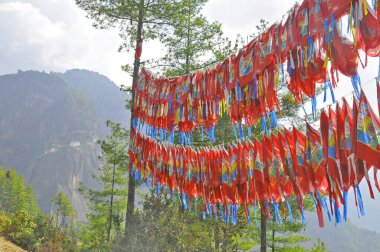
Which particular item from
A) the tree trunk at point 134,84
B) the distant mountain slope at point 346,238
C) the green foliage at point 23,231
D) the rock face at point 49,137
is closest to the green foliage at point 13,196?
the green foliage at point 23,231

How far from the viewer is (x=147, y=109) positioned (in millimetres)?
7945

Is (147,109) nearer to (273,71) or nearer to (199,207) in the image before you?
(273,71)

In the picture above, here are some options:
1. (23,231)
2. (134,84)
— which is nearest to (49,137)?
(23,231)

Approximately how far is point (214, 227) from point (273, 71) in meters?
7.89

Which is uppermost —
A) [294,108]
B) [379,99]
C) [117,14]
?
[117,14]

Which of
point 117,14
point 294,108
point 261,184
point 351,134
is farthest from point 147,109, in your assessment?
point 294,108

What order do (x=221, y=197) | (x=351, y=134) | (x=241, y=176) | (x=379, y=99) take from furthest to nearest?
(x=221, y=197) → (x=241, y=176) → (x=351, y=134) → (x=379, y=99)

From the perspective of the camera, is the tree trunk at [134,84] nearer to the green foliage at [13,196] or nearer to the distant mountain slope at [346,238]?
the green foliage at [13,196]

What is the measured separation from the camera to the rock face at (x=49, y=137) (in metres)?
147

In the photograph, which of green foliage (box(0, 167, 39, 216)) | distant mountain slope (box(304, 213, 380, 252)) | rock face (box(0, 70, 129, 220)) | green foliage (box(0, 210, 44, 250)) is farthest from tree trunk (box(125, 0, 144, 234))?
distant mountain slope (box(304, 213, 380, 252))

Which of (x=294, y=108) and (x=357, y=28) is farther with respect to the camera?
(x=294, y=108)

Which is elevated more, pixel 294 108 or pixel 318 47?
pixel 294 108

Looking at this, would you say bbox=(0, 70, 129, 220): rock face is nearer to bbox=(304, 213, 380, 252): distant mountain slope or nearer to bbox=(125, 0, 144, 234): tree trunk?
bbox=(304, 213, 380, 252): distant mountain slope

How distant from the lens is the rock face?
147 metres
